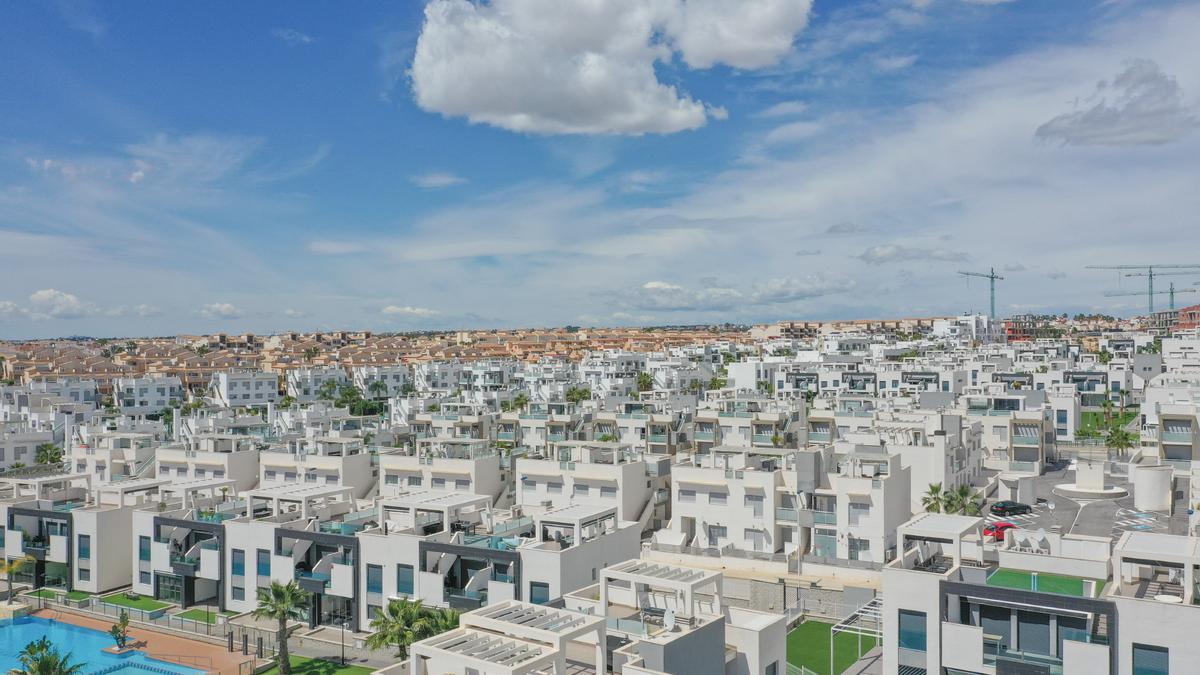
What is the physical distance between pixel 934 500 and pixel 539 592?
19740mm

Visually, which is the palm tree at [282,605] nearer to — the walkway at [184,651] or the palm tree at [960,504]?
the walkway at [184,651]

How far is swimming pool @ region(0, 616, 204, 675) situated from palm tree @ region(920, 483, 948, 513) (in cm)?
2936

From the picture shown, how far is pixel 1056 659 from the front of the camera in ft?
65.5

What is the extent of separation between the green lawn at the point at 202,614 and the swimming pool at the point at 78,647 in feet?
9.31

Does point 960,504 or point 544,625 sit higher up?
point 544,625

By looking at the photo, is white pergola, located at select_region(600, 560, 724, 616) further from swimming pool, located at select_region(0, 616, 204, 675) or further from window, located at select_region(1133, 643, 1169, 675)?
swimming pool, located at select_region(0, 616, 204, 675)

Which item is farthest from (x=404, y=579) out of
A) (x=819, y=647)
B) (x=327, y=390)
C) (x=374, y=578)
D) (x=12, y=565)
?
(x=327, y=390)

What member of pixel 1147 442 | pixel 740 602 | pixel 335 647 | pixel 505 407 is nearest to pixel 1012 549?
pixel 740 602

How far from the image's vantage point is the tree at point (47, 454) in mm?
64438

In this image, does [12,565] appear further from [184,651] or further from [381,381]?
[381,381]

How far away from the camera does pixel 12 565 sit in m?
40.0

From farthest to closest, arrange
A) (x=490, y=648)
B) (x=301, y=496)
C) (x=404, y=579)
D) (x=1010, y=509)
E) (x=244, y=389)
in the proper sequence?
(x=244, y=389) → (x=1010, y=509) → (x=301, y=496) → (x=404, y=579) → (x=490, y=648)

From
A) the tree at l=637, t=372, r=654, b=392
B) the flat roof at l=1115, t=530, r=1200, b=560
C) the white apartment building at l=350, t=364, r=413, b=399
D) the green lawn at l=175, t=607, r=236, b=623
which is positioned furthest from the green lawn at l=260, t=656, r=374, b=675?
the white apartment building at l=350, t=364, r=413, b=399

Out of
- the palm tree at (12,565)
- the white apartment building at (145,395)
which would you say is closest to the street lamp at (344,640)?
the palm tree at (12,565)
